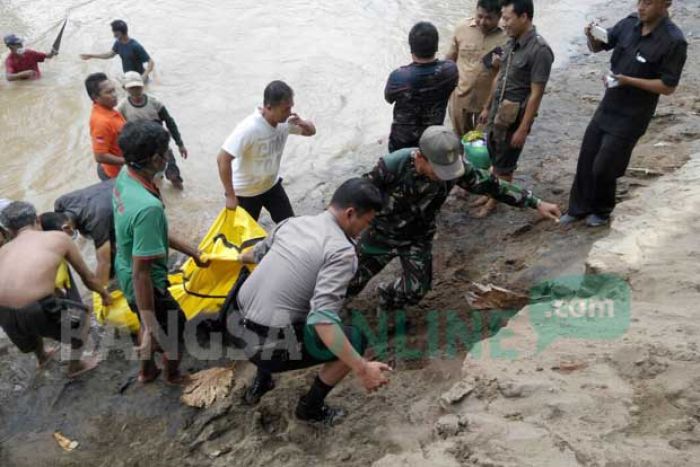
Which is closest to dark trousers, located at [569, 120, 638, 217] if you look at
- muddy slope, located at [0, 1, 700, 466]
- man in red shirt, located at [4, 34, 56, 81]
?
muddy slope, located at [0, 1, 700, 466]

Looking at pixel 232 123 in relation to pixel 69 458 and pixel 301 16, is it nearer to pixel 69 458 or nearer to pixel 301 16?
pixel 301 16

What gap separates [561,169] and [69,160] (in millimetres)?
5644

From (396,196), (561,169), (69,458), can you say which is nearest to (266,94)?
(396,196)

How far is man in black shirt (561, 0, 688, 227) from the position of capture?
148 inches

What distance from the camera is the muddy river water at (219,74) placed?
705cm

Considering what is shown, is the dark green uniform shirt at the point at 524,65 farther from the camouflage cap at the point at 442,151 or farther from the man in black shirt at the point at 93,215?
the man in black shirt at the point at 93,215

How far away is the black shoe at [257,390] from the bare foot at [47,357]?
1535mm

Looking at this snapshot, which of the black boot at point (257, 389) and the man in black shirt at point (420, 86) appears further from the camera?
the man in black shirt at point (420, 86)

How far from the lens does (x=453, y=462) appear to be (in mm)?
2369

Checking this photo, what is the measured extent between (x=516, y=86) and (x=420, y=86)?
0.75 metres

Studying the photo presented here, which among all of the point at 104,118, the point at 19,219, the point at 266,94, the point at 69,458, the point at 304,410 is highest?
the point at 266,94

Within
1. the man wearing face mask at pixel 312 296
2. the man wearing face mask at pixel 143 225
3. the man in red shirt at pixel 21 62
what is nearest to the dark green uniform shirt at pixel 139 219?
the man wearing face mask at pixel 143 225

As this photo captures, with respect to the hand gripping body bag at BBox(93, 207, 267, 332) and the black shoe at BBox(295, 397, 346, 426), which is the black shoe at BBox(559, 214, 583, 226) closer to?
the hand gripping body bag at BBox(93, 207, 267, 332)

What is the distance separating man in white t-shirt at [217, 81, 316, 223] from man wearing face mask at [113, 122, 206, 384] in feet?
3.31
